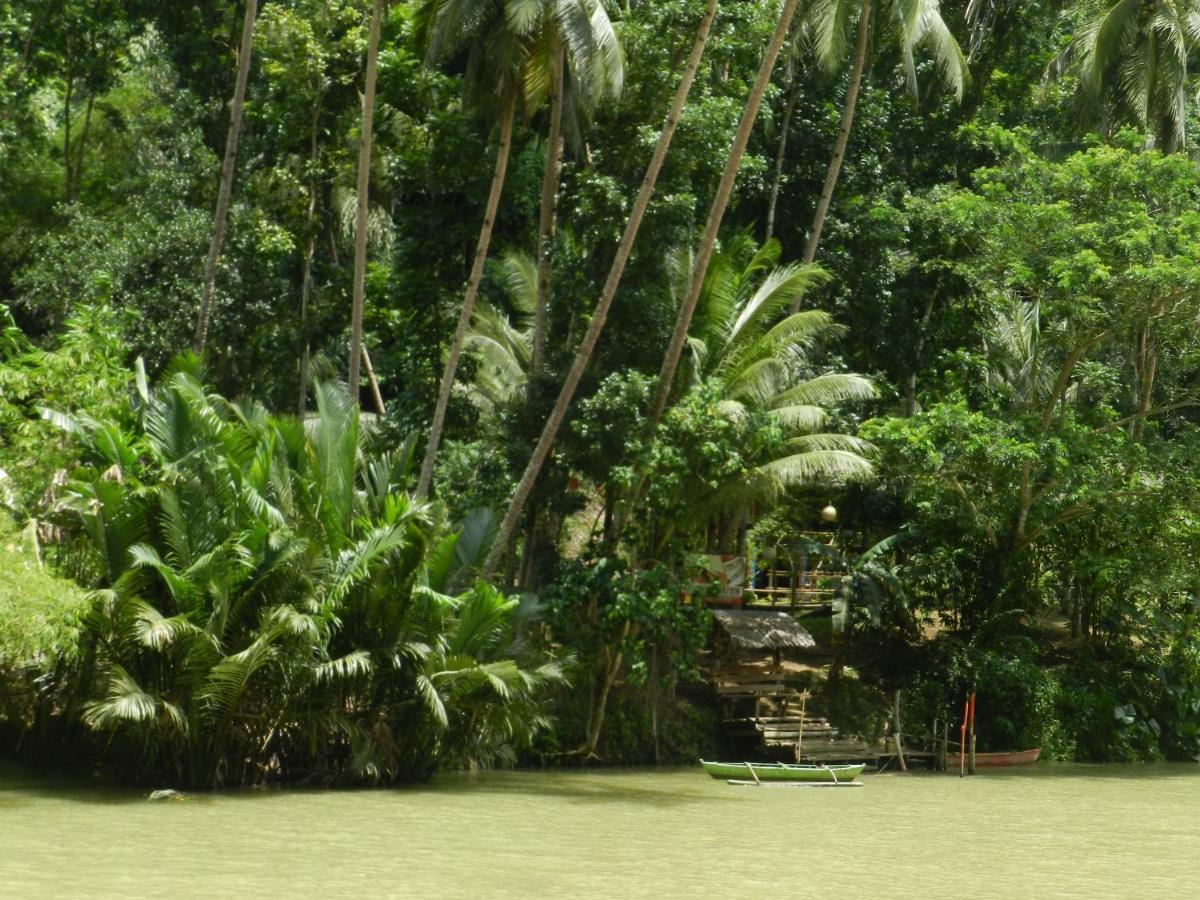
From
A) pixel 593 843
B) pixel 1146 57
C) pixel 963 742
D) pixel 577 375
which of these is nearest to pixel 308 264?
pixel 577 375

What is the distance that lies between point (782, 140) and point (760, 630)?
9428mm

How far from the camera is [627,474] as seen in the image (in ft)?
69.5

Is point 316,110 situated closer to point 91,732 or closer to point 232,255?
point 232,255

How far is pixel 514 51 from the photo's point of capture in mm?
22062

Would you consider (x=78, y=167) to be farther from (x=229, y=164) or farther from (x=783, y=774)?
(x=783, y=774)

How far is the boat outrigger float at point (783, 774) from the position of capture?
2144cm

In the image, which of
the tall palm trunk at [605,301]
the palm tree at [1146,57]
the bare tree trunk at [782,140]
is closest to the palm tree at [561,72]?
the tall palm trunk at [605,301]

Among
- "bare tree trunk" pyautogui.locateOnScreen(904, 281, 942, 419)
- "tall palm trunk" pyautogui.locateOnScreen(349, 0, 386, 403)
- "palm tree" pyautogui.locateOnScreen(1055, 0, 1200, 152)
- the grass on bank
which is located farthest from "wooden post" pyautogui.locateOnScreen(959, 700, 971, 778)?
the grass on bank

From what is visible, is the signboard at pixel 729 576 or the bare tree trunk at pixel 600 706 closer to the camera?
the bare tree trunk at pixel 600 706

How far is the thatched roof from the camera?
2377 cm

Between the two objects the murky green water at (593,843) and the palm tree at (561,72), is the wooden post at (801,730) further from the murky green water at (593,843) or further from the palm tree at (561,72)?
the palm tree at (561,72)

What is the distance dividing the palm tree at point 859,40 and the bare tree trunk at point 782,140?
75cm

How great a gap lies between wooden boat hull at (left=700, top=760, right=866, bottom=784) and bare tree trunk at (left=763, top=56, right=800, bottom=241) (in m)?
10.1

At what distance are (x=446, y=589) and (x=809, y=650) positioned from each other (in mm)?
9112
